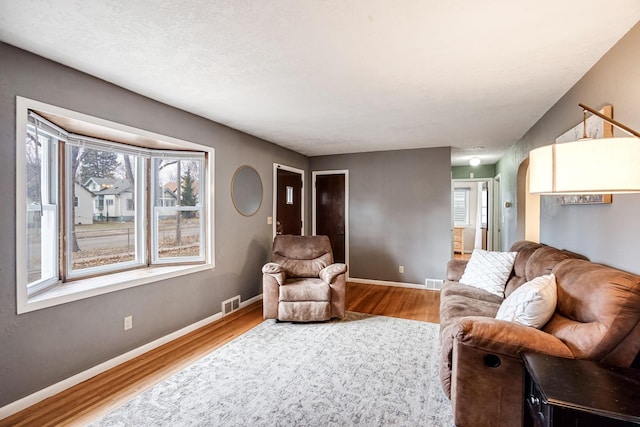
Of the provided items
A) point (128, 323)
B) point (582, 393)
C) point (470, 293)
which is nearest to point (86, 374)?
point (128, 323)

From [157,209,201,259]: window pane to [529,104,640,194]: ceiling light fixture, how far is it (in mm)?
3298

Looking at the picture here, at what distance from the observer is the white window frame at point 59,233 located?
6.24 ft

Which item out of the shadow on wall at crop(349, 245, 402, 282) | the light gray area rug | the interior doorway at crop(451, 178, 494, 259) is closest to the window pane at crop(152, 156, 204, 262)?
the light gray area rug

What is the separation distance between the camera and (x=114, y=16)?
5.11ft

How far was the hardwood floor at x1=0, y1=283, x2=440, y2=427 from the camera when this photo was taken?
6.13 ft

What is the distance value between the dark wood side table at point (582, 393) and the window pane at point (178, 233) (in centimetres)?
325

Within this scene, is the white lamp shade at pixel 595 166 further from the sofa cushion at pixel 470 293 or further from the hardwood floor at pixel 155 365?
the hardwood floor at pixel 155 365

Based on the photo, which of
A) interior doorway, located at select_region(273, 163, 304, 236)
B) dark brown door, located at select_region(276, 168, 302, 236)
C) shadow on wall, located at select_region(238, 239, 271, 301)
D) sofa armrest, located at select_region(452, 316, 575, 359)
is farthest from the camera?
dark brown door, located at select_region(276, 168, 302, 236)

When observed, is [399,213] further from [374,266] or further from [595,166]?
[595,166]

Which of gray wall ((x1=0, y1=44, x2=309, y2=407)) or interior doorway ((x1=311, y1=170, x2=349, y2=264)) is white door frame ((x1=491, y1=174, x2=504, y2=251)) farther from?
gray wall ((x1=0, y1=44, x2=309, y2=407))

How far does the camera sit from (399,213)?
197 inches

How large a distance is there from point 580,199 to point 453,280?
1484mm

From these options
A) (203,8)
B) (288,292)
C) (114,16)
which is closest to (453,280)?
(288,292)

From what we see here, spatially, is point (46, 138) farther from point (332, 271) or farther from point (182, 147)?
point (332, 271)
